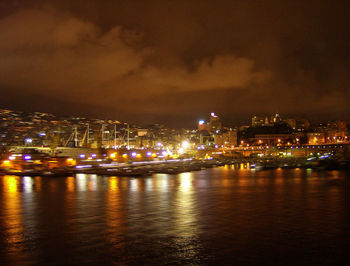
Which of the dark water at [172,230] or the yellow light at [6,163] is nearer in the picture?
the dark water at [172,230]

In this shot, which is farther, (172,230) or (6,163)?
(6,163)

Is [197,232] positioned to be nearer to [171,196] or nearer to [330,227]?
[330,227]

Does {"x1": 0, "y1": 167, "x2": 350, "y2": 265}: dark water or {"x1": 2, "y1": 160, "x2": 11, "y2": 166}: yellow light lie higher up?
{"x1": 2, "y1": 160, "x2": 11, "y2": 166}: yellow light

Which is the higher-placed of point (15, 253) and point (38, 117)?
point (38, 117)

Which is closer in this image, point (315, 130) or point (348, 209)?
point (348, 209)

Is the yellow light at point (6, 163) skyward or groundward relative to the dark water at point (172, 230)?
skyward

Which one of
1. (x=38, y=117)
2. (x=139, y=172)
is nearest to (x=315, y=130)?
(x=38, y=117)

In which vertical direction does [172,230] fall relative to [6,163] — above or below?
below

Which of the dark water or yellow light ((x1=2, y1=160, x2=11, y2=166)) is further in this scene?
yellow light ((x1=2, y1=160, x2=11, y2=166))
